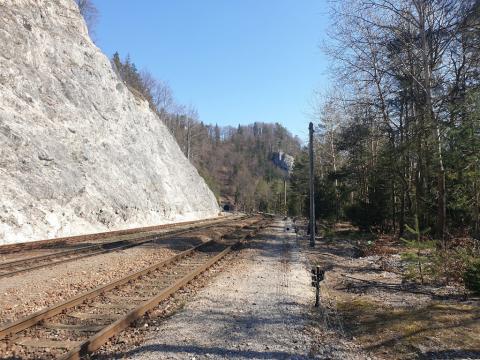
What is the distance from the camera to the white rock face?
22.3 meters

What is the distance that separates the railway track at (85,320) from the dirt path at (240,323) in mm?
616

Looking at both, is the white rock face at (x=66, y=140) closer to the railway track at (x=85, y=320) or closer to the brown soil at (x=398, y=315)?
the railway track at (x=85, y=320)

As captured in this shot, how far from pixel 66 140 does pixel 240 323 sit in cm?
2478

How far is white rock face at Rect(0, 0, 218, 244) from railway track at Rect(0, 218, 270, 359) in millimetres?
11900

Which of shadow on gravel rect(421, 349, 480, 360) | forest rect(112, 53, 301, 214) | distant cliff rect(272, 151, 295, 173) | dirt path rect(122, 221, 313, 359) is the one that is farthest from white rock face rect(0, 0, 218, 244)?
distant cliff rect(272, 151, 295, 173)

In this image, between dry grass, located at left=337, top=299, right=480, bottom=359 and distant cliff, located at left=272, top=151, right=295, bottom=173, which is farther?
distant cliff, located at left=272, top=151, right=295, bottom=173

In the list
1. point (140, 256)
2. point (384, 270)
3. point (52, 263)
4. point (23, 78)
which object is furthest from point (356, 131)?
point (23, 78)

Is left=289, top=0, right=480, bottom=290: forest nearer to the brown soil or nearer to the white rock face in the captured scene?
the brown soil

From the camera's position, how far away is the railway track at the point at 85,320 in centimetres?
571

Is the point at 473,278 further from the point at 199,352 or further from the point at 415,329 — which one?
the point at 199,352

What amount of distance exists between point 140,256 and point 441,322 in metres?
10.5

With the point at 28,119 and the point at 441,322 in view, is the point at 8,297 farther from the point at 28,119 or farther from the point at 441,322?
the point at 28,119

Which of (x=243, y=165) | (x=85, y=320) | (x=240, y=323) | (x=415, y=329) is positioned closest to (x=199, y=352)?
(x=240, y=323)

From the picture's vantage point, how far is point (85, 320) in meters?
7.08
